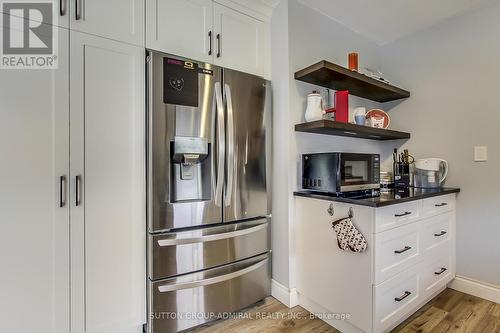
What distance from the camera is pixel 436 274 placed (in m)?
1.92

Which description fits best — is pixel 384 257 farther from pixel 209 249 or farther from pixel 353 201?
pixel 209 249

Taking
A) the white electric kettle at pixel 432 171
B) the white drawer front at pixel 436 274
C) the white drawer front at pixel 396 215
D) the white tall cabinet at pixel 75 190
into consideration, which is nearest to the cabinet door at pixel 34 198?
the white tall cabinet at pixel 75 190

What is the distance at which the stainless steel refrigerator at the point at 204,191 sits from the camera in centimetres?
149

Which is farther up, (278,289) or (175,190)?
(175,190)

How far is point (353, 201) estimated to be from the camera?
1487 millimetres

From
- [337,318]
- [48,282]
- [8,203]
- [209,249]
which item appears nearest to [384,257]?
[337,318]

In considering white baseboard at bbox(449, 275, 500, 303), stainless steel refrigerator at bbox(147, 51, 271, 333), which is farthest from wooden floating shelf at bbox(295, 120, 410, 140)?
white baseboard at bbox(449, 275, 500, 303)

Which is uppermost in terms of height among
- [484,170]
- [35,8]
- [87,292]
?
[35,8]

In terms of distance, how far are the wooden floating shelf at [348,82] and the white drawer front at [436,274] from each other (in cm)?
148

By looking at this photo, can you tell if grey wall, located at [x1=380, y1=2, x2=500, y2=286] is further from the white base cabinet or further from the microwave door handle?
the microwave door handle

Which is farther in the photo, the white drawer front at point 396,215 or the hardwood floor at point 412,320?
the hardwood floor at point 412,320

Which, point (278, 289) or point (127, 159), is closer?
point (127, 159)

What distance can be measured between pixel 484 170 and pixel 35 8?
10.5ft

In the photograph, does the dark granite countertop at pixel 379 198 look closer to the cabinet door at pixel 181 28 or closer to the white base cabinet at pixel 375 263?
the white base cabinet at pixel 375 263
